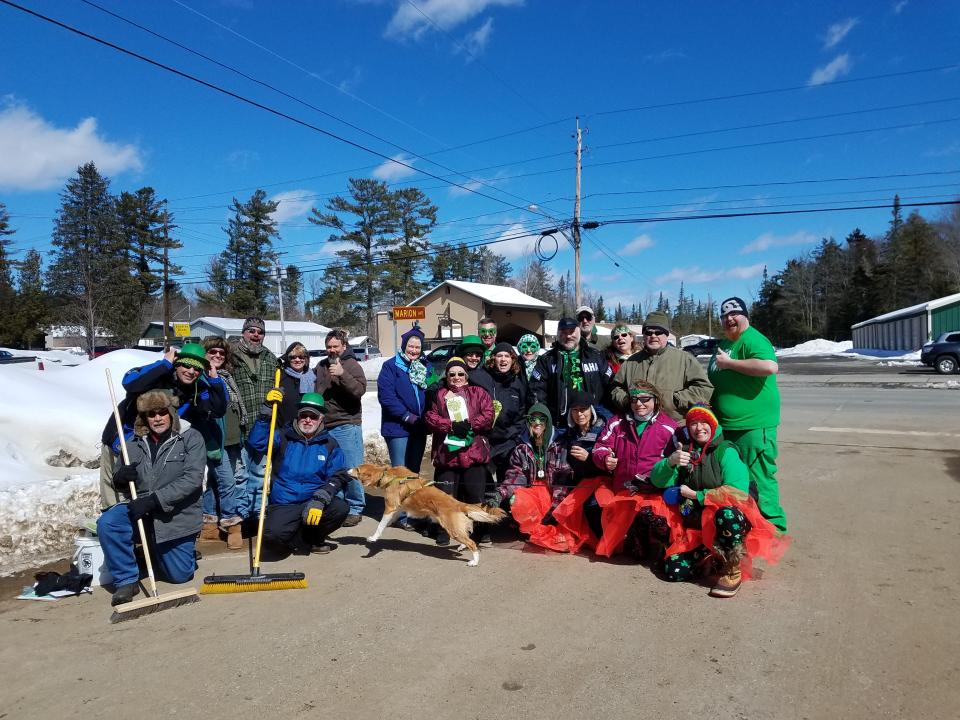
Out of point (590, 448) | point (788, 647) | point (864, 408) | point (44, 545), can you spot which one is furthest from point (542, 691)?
point (864, 408)

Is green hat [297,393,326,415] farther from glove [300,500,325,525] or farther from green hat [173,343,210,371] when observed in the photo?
green hat [173,343,210,371]

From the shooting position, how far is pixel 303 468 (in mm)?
5172

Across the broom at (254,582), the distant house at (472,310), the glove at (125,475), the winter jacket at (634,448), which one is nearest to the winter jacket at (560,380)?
the winter jacket at (634,448)

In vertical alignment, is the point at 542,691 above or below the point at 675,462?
below

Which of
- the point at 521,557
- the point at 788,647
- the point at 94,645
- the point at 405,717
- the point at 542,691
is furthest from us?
the point at 521,557

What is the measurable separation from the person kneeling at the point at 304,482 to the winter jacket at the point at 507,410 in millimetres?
1369

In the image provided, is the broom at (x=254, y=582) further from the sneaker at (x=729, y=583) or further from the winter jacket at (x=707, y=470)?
the sneaker at (x=729, y=583)

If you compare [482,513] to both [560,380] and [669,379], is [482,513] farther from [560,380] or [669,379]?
[669,379]

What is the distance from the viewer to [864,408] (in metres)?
13.1

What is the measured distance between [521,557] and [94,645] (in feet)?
9.38

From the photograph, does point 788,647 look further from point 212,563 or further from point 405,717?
point 212,563

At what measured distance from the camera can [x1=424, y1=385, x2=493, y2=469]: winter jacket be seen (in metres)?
5.30

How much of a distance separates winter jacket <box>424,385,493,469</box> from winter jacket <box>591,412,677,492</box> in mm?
1059

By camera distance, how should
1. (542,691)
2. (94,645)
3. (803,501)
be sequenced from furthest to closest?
(803,501) < (94,645) < (542,691)
